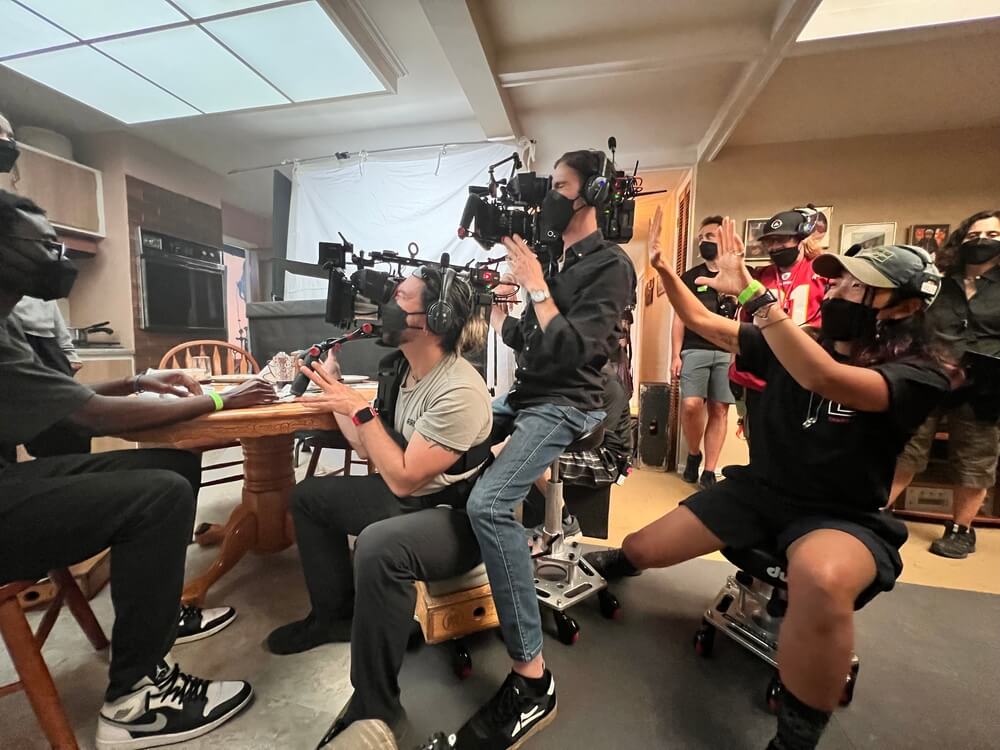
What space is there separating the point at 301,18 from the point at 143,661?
2.69 m

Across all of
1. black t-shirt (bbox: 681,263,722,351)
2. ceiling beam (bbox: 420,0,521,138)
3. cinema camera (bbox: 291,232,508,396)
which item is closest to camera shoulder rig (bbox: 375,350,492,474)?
cinema camera (bbox: 291,232,508,396)

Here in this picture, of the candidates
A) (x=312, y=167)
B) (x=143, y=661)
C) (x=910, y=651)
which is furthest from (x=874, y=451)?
(x=312, y=167)

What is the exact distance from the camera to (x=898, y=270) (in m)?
1.01

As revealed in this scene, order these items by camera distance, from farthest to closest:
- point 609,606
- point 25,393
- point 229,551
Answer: point 229,551 → point 609,606 → point 25,393

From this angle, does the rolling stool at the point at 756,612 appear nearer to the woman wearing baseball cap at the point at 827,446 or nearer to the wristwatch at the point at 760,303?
the woman wearing baseball cap at the point at 827,446

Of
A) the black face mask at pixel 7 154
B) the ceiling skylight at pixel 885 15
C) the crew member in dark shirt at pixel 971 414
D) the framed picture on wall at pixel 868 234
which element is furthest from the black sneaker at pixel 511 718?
the framed picture on wall at pixel 868 234

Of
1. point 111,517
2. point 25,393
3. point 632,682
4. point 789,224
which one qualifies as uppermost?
point 789,224

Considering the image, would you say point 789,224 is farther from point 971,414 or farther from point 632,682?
point 632,682

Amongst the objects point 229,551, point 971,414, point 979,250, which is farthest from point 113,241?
point 971,414

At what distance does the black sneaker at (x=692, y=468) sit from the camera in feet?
9.75

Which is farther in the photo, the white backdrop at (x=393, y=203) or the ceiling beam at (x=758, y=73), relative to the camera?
the white backdrop at (x=393, y=203)

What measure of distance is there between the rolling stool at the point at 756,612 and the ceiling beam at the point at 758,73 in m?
2.10

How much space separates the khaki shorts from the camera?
200 cm

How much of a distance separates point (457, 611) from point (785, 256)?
1971 mm
